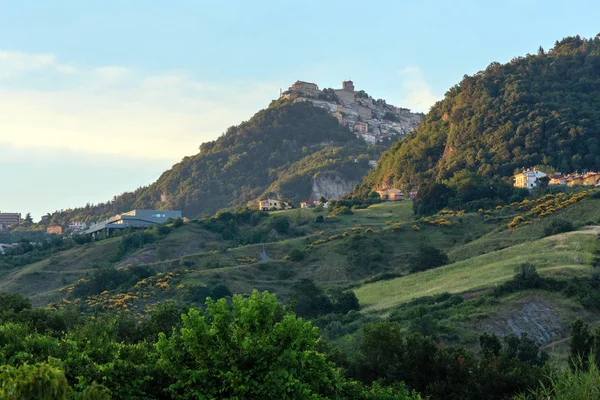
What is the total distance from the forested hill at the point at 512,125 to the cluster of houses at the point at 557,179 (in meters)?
7.84

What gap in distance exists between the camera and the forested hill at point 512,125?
12900 centimetres

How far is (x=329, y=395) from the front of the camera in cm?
2111

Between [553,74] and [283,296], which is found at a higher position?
[553,74]

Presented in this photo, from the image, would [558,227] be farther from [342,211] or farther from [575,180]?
[342,211]

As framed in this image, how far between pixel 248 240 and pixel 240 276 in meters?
24.1

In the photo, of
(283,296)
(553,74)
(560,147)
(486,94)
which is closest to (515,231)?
(283,296)

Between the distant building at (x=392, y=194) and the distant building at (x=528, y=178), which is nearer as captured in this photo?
the distant building at (x=528, y=178)

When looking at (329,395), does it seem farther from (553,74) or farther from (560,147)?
(553,74)

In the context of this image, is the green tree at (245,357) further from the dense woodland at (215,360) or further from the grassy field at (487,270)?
the grassy field at (487,270)

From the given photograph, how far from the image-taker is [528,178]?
376 ft

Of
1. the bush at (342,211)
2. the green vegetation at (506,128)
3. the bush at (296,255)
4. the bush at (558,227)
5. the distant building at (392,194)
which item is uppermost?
the green vegetation at (506,128)

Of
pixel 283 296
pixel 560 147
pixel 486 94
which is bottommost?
pixel 283 296

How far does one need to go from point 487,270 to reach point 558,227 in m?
16.4

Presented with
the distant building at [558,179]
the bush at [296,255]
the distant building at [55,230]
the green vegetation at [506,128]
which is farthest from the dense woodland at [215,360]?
the distant building at [55,230]
